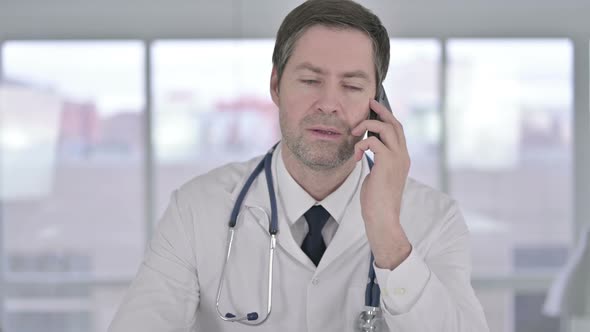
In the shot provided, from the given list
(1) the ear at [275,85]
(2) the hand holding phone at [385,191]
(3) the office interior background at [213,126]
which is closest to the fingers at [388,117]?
(2) the hand holding phone at [385,191]

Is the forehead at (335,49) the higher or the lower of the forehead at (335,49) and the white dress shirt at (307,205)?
the higher

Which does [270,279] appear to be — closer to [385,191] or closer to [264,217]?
[264,217]

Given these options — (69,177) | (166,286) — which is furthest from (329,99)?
(69,177)

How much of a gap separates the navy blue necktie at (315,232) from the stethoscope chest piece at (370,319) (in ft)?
0.67

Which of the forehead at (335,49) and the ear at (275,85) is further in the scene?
the ear at (275,85)

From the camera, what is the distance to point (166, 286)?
4.84 feet

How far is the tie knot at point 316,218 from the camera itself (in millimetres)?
1594

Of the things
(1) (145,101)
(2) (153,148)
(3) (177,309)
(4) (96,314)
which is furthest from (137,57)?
(3) (177,309)

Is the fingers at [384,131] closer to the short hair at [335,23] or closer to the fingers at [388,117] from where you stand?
the fingers at [388,117]

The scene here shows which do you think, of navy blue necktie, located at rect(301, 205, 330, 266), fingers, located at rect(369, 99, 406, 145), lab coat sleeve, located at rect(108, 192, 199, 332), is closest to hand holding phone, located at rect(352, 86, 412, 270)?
fingers, located at rect(369, 99, 406, 145)

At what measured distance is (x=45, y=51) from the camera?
3.40 m

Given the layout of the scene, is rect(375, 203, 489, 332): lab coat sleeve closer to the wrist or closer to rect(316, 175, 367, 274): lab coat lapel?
the wrist

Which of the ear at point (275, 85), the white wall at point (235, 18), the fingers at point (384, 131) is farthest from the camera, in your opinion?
the white wall at point (235, 18)

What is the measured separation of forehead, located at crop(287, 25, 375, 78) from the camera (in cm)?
152
